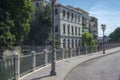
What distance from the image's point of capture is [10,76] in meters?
13.7

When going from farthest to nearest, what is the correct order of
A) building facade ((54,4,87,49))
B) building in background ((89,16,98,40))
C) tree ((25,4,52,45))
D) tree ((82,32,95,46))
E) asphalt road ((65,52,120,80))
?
building in background ((89,16,98,40)) < tree ((82,32,95,46)) < building facade ((54,4,87,49)) < tree ((25,4,52,45)) < asphalt road ((65,52,120,80))

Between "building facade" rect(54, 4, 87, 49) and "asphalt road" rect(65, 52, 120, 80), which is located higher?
"building facade" rect(54, 4, 87, 49)

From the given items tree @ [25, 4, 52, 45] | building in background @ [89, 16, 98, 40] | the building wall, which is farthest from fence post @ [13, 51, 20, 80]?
building in background @ [89, 16, 98, 40]

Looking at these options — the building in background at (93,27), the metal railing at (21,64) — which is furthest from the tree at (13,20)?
the building in background at (93,27)

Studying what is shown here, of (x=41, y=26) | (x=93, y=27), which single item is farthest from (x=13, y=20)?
(x=93, y=27)

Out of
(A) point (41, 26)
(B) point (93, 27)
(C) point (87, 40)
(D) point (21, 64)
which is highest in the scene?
(B) point (93, 27)

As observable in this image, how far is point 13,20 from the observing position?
26.7m

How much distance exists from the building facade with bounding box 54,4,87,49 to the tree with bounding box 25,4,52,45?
9.68 metres

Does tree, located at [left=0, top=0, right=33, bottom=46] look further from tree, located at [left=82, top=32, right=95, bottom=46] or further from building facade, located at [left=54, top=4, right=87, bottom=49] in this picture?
tree, located at [left=82, top=32, right=95, bottom=46]

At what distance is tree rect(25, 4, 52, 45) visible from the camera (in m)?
47.0

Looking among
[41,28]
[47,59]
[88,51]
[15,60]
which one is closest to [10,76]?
[15,60]

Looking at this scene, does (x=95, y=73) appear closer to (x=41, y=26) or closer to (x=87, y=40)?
(x=41, y=26)

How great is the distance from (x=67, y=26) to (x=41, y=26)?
16.9 meters

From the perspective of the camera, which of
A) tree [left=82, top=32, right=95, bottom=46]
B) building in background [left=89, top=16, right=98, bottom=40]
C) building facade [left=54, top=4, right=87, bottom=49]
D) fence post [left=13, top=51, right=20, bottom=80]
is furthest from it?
building in background [left=89, top=16, right=98, bottom=40]
